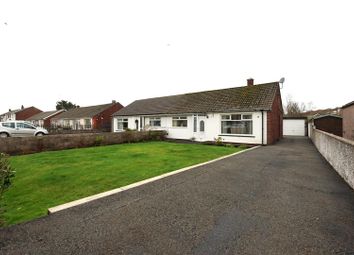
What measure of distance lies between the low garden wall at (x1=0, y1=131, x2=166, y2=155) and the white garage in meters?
22.4

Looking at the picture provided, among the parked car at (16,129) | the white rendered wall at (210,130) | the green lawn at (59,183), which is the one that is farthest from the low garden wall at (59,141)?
the parked car at (16,129)

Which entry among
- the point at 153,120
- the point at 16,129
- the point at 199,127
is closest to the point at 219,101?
the point at 199,127

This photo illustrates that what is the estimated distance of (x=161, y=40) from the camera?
13.0 metres

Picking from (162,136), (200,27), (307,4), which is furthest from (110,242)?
(162,136)

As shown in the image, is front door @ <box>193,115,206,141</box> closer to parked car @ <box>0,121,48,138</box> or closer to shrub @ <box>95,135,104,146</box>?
shrub @ <box>95,135,104,146</box>

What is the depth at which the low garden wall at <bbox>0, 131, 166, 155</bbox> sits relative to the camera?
12.2m

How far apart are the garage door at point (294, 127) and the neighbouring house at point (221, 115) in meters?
10.3

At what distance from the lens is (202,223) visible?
3.46 meters

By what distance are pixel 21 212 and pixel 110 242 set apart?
A: 8.82 ft

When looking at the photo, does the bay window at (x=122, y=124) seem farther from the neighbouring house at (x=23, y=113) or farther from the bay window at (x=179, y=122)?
the neighbouring house at (x=23, y=113)

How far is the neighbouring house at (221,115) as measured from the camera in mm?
16141

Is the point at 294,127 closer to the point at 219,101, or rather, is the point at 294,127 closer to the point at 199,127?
the point at 219,101

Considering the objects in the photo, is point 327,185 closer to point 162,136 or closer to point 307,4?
point 307,4

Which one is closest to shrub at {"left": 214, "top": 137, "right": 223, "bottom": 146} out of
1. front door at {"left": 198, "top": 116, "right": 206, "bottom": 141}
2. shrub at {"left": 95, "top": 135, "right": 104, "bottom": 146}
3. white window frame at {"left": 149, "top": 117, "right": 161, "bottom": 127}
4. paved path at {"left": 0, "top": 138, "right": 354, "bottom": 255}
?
front door at {"left": 198, "top": 116, "right": 206, "bottom": 141}
